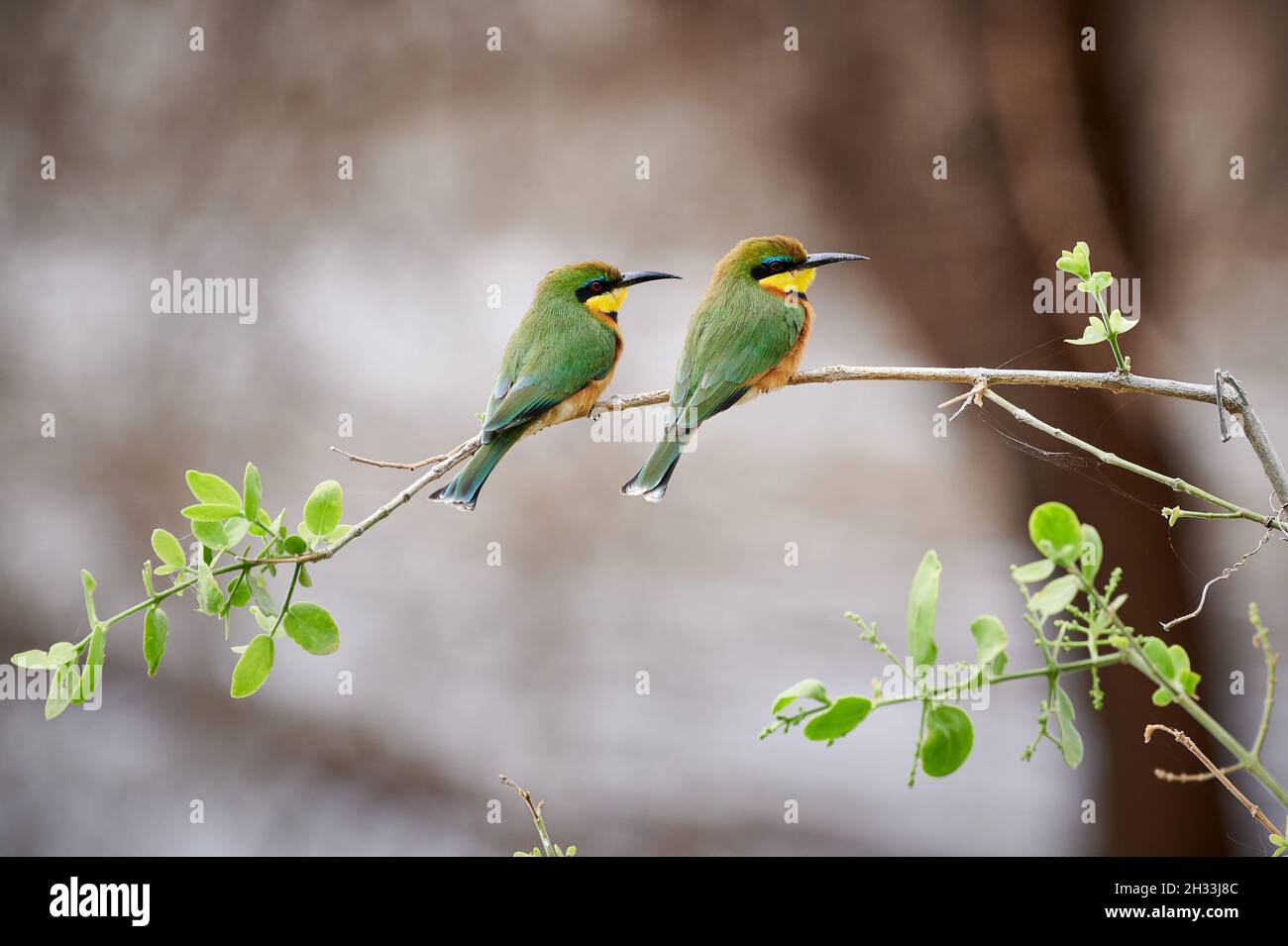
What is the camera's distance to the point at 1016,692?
6.07 feet

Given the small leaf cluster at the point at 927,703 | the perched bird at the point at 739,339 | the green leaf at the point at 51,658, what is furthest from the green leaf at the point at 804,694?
the perched bird at the point at 739,339

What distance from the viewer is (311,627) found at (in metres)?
0.50

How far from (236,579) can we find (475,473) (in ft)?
1.20

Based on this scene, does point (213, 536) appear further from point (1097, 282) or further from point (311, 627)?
point (1097, 282)

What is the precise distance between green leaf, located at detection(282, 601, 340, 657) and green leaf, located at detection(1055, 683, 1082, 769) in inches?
12.2

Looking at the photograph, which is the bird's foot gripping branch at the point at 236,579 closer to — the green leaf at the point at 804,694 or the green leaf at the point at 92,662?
the green leaf at the point at 92,662

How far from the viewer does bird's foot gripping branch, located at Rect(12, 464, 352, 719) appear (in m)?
0.48

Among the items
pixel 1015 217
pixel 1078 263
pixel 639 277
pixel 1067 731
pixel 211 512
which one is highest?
pixel 1015 217

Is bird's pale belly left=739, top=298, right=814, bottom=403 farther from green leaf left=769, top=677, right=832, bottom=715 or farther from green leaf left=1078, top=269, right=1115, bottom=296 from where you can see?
green leaf left=769, top=677, right=832, bottom=715

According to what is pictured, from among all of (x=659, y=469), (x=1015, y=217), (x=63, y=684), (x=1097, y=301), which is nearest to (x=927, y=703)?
(x=1097, y=301)

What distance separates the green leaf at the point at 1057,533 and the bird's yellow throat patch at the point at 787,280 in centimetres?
60

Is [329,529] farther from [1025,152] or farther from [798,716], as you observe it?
[1025,152]

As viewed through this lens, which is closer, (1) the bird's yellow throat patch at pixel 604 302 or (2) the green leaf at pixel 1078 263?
(2) the green leaf at pixel 1078 263

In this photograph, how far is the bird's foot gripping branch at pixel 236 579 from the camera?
48 cm
